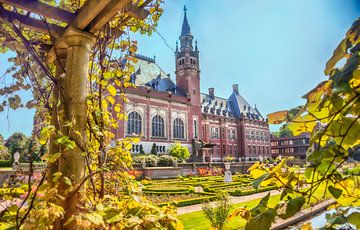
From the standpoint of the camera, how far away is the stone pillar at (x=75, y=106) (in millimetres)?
1830

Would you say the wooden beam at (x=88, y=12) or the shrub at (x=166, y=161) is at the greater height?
the wooden beam at (x=88, y=12)

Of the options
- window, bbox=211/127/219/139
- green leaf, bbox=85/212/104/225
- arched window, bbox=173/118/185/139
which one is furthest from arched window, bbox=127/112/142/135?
green leaf, bbox=85/212/104/225

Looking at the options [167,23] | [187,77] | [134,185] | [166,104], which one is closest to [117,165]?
[134,185]

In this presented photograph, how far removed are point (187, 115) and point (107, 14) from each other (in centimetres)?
3703

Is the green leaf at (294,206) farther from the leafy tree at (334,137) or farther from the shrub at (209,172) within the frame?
the shrub at (209,172)

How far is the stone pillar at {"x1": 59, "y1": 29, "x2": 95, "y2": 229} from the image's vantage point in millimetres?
1830

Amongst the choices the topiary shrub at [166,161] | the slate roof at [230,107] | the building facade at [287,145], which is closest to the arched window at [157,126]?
the topiary shrub at [166,161]

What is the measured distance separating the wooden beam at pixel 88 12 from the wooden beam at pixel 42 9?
13 centimetres

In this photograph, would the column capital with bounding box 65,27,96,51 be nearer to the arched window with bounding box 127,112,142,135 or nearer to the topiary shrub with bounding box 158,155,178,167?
→ the topiary shrub with bounding box 158,155,178,167

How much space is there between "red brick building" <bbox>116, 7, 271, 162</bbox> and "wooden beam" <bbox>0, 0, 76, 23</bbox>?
87.6ft

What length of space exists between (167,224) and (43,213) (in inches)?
25.7

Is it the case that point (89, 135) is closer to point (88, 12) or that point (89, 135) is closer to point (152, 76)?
point (88, 12)

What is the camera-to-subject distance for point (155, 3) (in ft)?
7.89

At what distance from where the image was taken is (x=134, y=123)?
107ft
